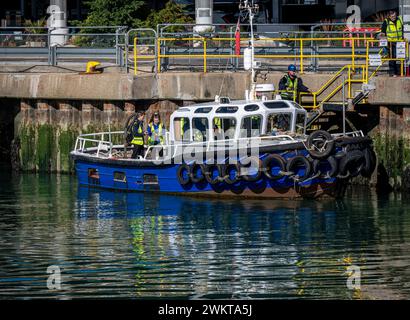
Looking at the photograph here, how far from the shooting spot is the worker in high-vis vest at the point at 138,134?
3494 cm

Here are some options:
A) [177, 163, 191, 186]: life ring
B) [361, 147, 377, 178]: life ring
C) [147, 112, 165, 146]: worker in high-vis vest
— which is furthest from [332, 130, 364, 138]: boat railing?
[147, 112, 165, 146]: worker in high-vis vest

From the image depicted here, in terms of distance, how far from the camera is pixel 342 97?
34594 millimetres

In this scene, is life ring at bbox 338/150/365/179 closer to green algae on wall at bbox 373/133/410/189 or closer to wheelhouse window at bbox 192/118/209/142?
green algae on wall at bbox 373/133/410/189

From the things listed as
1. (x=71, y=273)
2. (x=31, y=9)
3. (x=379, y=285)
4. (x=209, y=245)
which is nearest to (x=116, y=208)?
(x=209, y=245)

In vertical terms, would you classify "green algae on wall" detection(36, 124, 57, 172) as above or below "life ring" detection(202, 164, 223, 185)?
above

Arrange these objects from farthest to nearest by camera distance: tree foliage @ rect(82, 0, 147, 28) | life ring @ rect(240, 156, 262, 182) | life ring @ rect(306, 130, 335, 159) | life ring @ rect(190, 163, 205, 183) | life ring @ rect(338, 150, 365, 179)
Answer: tree foliage @ rect(82, 0, 147, 28)
life ring @ rect(190, 163, 205, 183)
life ring @ rect(240, 156, 262, 182)
life ring @ rect(338, 150, 365, 179)
life ring @ rect(306, 130, 335, 159)

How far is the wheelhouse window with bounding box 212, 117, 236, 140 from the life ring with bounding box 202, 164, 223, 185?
2.73ft

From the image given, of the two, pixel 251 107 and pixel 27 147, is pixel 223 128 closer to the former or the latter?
pixel 251 107

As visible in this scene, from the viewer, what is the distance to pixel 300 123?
33.6 meters

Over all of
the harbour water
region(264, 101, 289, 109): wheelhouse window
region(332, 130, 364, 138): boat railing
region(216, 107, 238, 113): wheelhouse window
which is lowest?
the harbour water

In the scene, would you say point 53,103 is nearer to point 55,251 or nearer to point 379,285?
point 55,251

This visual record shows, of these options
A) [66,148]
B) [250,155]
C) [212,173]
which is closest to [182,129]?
[212,173]

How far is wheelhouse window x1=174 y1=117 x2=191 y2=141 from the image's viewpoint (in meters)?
33.9

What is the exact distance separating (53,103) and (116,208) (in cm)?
826
